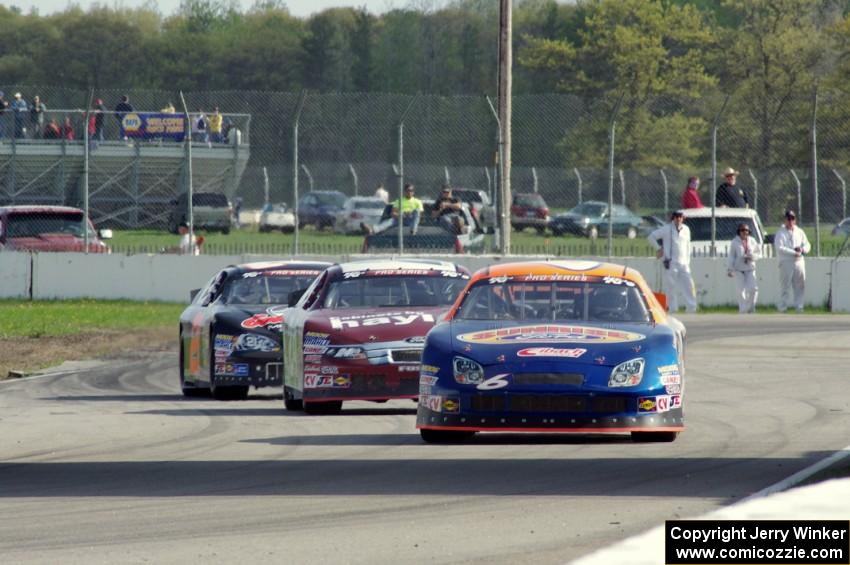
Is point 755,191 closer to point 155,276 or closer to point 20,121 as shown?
point 155,276

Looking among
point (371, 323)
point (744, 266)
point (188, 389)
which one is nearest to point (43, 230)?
point (744, 266)

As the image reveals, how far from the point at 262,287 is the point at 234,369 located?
1201 mm

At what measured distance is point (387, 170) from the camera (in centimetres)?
3659

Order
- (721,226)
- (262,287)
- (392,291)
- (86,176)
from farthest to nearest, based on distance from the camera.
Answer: (721,226) < (86,176) < (262,287) < (392,291)

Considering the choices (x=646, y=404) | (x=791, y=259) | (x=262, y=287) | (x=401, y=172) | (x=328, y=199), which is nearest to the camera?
(x=646, y=404)

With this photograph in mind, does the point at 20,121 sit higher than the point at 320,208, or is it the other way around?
the point at 20,121

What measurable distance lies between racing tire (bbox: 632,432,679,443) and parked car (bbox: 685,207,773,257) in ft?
54.7

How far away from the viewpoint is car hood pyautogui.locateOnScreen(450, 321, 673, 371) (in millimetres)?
10500

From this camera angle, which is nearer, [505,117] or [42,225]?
[505,117]

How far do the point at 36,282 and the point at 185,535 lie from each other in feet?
71.1

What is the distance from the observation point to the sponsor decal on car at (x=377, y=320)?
13.3 m

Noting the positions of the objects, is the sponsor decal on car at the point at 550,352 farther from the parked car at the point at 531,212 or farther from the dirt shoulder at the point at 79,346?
the parked car at the point at 531,212

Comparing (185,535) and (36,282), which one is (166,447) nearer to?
(185,535)

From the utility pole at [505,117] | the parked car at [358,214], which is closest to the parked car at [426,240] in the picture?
A: the utility pole at [505,117]
